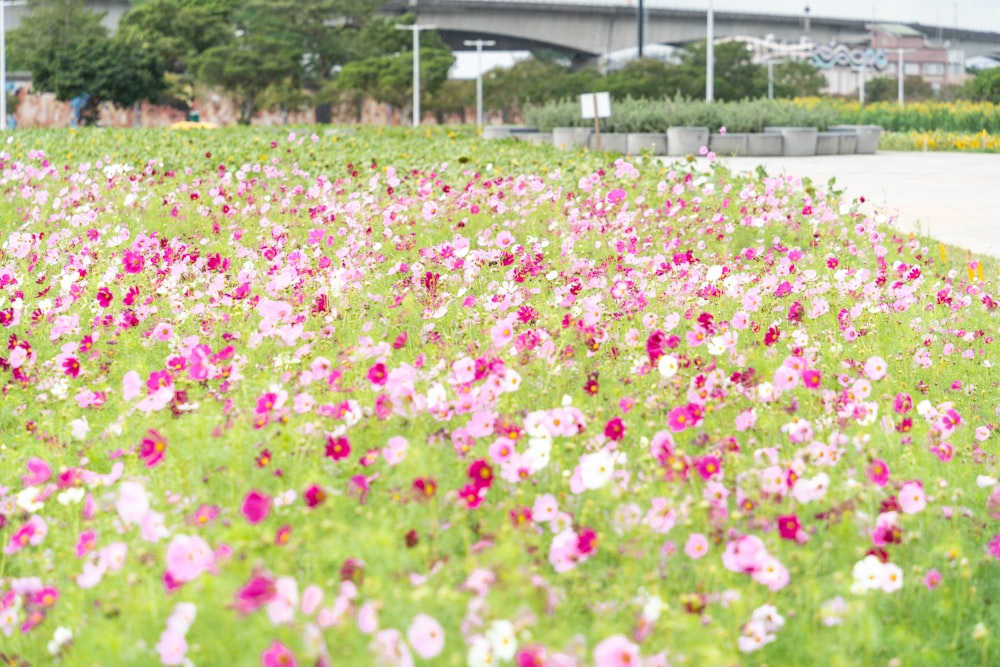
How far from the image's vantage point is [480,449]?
3854mm

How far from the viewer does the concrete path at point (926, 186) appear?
11.2 m

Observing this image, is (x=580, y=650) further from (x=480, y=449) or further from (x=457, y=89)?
(x=457, y=89)

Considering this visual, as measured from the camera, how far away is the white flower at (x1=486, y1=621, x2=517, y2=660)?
220cm

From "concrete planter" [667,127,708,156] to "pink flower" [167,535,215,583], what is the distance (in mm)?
23403

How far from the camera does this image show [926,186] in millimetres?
16219

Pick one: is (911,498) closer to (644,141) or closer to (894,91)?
(644,141)

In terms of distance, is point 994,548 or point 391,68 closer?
point 994,548

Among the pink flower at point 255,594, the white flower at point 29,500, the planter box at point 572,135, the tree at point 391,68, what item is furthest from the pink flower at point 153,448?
the tree at point 391,68

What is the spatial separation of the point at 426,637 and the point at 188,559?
54 cm

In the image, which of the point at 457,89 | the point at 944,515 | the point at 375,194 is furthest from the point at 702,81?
the point at 944,515

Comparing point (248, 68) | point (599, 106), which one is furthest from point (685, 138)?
point (248, 68)

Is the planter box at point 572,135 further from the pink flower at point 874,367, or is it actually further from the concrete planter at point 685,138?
the pink flower at point 874,367

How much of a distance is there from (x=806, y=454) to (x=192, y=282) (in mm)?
4114

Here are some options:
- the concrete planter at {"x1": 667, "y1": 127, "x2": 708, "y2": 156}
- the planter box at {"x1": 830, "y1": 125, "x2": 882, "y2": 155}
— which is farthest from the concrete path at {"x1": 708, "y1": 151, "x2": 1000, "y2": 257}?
the concrete planter at {"x1": 667, "y1": 127, "x2": 708, "y2": 156}
